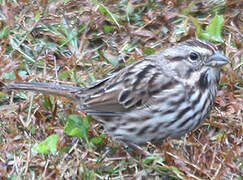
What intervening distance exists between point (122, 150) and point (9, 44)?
5.32 feet

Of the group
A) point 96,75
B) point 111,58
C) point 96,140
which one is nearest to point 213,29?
point 111,58

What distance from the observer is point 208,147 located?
4652 millimetres

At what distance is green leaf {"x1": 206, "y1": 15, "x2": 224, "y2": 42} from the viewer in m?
5.57

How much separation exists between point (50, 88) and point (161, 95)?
0.89 meters

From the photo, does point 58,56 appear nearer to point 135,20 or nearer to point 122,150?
point 135,20

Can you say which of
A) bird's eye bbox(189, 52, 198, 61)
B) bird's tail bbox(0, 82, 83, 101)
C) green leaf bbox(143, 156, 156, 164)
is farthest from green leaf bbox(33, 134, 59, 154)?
bird's eye bbox(189, 52, 198, 61)

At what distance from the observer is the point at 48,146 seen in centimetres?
457

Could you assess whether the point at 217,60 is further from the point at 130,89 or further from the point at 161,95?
the point at 130,89

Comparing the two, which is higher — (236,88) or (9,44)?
(9,44)

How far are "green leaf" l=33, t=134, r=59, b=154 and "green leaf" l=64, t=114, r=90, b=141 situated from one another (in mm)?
127

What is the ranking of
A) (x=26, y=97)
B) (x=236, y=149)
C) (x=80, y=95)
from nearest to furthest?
(x=236, y=149), (x=80, y=95), (x=26, y=97)

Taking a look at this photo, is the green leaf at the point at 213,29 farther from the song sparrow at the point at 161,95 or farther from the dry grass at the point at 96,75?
the song sparrow at the point at 161,95

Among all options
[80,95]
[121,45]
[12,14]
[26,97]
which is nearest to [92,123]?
[80,95]

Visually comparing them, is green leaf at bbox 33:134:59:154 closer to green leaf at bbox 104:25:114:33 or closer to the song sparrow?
the song sparrow
